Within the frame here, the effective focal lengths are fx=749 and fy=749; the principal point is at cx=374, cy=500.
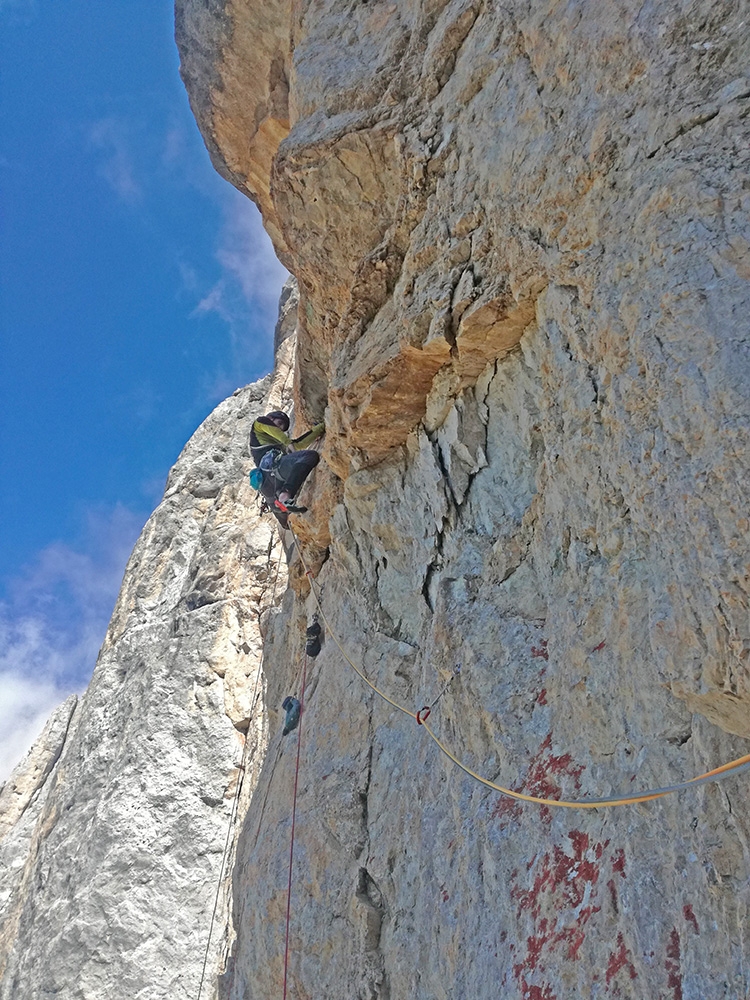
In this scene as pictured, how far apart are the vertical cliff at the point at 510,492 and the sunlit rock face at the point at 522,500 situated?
2 centimetres

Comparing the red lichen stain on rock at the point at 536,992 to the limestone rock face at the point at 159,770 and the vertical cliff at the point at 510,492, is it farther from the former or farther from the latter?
the limestone rock face at the point at 159,770

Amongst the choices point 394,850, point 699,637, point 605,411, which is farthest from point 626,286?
point 394,850

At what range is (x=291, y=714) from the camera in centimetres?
773

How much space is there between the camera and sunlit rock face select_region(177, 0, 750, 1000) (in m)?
2.79

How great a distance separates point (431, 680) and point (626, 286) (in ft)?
9.04

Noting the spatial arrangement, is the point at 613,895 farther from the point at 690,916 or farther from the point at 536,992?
the point at 536,992

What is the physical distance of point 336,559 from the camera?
7.41 meters

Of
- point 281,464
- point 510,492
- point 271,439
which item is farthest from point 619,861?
point 271,439

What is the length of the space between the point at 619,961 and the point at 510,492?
262cm

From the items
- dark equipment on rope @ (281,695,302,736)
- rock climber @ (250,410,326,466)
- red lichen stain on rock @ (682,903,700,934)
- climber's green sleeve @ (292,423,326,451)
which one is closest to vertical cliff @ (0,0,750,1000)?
red lichen stain on rock @ (682,903,700,934)

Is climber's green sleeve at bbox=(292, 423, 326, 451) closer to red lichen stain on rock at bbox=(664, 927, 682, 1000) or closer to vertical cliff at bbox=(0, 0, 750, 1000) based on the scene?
vertical cliff at bbox=(0, 0, 750, 1000)

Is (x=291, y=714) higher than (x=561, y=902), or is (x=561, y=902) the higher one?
(x=291, y=714)

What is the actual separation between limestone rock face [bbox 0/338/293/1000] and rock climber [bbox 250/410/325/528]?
10.9 ft

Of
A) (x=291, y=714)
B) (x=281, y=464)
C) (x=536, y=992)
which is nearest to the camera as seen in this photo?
(x=536, y=992)
